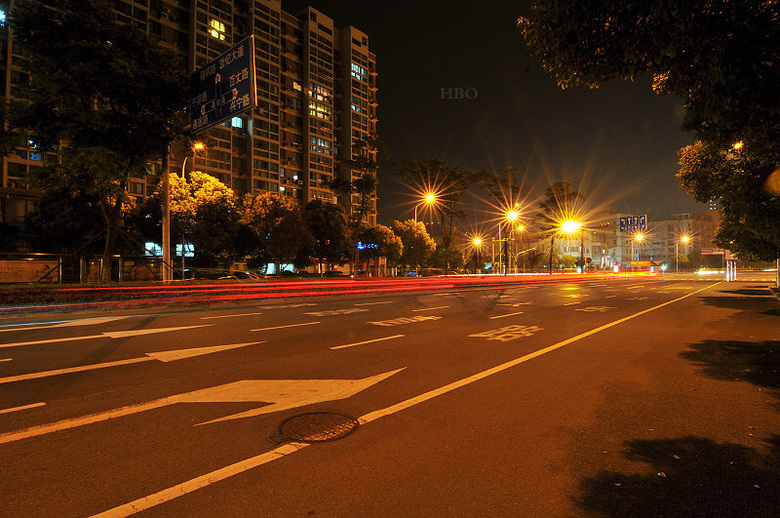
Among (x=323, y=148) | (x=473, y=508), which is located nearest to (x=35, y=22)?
(x=473, y=508)

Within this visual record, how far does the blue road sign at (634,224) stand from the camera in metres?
44.8

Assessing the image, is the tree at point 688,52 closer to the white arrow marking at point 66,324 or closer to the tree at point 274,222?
the white arrow marking at point 66,324

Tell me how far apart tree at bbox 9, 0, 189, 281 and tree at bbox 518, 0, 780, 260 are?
1851 cm

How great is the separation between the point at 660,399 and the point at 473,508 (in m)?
3.88

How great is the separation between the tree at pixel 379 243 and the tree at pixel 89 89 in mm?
40603

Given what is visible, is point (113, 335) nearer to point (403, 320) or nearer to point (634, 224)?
point (403, 320)

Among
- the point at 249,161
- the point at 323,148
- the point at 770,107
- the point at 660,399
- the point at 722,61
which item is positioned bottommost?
the point at 660,399

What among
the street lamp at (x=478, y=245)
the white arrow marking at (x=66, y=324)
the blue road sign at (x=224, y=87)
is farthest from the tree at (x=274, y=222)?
the street lamp at (x=478, y=245)

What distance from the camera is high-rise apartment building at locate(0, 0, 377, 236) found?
2121 inches

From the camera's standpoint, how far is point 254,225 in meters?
40.9

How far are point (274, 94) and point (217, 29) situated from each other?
12.7m

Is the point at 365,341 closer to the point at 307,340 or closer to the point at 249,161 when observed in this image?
the point at 307,340

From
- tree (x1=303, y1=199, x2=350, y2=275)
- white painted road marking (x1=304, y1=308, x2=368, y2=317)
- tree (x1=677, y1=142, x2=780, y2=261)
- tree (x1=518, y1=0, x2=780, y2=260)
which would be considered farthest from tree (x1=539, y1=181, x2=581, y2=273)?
tree (x1=518, y1=0, x2=780, y2=260)

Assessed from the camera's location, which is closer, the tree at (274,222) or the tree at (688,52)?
the tree at (688,52)
